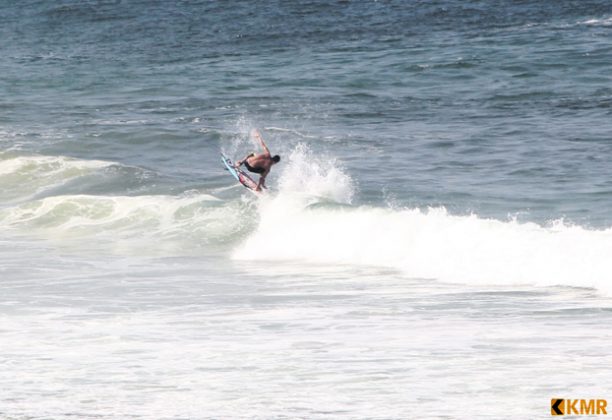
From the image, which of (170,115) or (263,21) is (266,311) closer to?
(170,115)

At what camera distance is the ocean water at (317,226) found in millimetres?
12406

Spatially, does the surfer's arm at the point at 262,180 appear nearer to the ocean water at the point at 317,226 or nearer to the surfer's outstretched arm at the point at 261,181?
the surfer's outstretched arm at the point at 261,181

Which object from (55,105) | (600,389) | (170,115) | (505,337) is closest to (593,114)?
(170,115)

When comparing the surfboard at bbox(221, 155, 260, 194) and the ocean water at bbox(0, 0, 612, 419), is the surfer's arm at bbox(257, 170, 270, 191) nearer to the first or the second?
the surfboard at bbox(221, 155, 260, 194)

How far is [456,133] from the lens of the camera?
3033 cm

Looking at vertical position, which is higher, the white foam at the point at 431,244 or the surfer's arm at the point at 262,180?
the surfer's arm at the point at 262,180

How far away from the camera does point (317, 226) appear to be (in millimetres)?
22062

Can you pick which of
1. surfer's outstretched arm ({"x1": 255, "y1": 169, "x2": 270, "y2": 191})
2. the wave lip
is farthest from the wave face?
surfer's outstretched arm ({"x1": 255, "y1": 169, "x2": 270, "y2": 191})

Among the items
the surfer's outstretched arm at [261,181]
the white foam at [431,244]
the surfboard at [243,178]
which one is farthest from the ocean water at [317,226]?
the surfer's outstretched arm at [261,181]

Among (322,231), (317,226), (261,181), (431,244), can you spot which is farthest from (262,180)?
(431,244)

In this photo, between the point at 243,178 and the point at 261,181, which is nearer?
the point at 261,181

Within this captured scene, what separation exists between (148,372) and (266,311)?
3.28 metres

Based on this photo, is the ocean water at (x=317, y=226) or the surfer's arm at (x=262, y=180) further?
the surfer's arm at (x=262, y=180)

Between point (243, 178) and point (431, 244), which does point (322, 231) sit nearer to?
point (431, 244)
